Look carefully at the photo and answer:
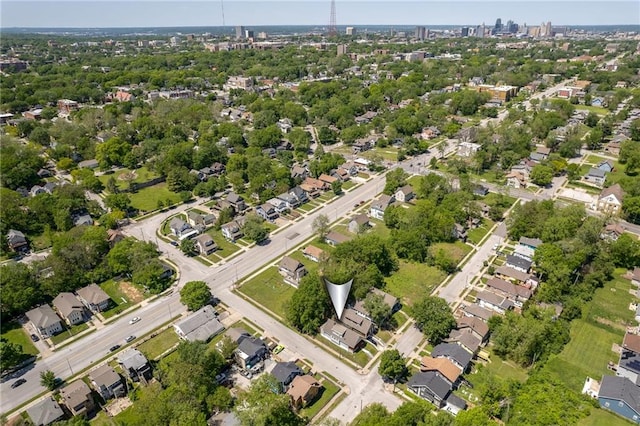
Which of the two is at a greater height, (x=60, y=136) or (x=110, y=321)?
(x=60, y=136)

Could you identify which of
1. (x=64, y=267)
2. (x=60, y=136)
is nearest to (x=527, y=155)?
(x=64, y=267)

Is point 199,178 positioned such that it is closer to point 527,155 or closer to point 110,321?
point 110,321

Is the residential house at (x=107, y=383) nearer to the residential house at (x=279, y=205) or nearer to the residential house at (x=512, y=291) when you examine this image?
the residential house at (x=279, y=205)

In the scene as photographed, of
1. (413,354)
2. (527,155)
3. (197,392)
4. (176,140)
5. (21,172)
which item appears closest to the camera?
(197,392)

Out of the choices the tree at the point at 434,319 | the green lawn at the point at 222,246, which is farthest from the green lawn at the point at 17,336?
the tree at the point at 434,319

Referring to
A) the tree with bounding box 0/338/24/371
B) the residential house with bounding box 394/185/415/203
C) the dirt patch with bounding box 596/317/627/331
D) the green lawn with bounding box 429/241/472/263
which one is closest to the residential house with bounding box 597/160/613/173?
the residential house with bounding box 394/185/415/203

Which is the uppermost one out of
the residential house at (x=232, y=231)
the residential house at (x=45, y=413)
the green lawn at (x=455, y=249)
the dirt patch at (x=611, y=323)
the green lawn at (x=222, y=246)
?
the residential house at (x=232, y=231)
